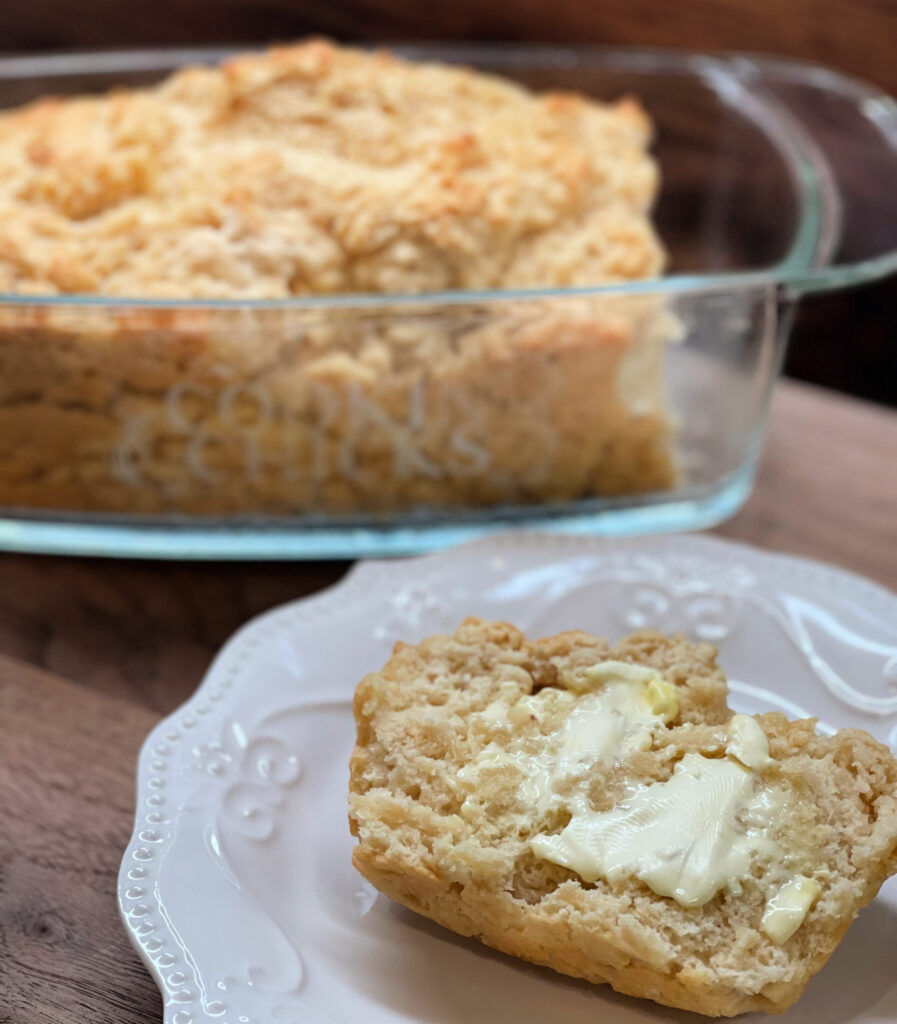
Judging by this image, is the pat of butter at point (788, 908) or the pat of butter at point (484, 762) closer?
the pat of butter at point (788, 908)

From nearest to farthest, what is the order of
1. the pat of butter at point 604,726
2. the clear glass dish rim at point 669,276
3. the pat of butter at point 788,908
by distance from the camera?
the pat of butter at point 788,908 < the pat of butter at point 604,726 < the clear glass dish rim at point 669,276

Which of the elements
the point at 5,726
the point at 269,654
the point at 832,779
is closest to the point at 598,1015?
the point at 832,779

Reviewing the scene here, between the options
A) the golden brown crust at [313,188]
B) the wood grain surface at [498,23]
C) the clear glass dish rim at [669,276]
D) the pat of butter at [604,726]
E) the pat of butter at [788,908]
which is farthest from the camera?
the wood grain surface at [498,23]

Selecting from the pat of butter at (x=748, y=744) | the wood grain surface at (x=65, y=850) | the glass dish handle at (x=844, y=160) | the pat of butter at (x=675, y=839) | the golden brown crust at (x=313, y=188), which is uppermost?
the glass dish handle at (x=844, y=160)

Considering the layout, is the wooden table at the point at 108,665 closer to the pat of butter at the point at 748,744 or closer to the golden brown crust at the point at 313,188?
the golden brown crust at the point at 313,188

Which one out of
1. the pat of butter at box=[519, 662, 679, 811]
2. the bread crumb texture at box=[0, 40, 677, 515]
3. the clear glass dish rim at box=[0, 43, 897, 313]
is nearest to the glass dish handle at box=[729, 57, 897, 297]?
the clear glass dish rim at box=[0, 43, 897, 313]

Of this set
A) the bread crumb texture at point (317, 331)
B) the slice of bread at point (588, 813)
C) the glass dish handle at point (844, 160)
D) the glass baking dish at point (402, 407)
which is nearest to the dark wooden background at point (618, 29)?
the glass dish handle at point (844, 160)

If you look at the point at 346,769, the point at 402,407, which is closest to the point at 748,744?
the point at 346,769

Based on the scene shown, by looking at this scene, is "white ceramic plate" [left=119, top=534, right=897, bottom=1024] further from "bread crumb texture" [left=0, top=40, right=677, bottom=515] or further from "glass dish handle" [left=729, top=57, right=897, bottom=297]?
"glass dish handle" [left=729, top=57, right=897, bottom=297]
